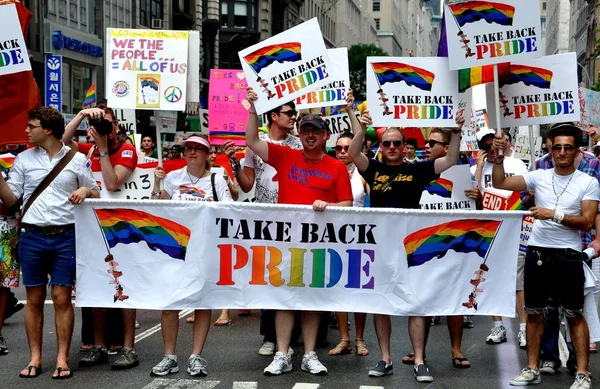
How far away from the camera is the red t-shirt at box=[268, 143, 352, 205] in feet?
27.2

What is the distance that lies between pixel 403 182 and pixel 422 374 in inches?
62.1

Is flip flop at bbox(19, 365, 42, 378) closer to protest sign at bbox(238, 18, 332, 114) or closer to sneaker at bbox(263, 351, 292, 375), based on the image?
sneaker at bbox(263, 351, 292, 375)

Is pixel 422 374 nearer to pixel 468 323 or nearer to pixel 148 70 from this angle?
pixel 468 323

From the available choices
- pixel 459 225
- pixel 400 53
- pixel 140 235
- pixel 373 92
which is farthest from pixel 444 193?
pixel 400 53

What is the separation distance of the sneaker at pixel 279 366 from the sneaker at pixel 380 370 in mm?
666

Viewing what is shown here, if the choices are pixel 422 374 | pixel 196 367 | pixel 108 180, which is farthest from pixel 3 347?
pixel 422 374

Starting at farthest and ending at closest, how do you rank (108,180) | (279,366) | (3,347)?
1. (3,347)
2. (108,180)
3. (279,366)

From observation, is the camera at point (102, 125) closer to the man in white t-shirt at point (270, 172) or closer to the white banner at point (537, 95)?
the man in white t-shirt at point (270, 172)

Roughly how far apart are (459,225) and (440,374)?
1.22m

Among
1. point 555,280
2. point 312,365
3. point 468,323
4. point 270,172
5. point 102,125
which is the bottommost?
point 468,323

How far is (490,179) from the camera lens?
1036 cm

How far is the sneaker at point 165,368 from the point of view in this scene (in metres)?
7.92

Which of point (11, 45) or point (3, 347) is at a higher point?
point (11, 45)

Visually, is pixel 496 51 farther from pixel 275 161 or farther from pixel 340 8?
pixel 340 8
